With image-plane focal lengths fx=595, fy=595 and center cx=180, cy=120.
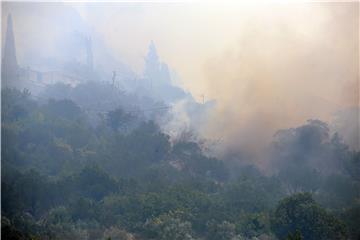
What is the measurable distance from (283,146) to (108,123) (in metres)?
10.4

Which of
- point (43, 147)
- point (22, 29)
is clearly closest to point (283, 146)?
point (43, 147)

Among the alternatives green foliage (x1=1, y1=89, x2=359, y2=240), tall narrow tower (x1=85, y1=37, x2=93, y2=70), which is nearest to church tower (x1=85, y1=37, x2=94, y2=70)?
tall narrow tower (x1=85, y1=37, x2=93, y2=70)

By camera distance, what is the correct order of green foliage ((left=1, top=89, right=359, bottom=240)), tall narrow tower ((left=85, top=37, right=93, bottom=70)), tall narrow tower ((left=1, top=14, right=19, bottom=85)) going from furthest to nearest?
tall narrow tower ((left=85, top=37, right=93, bottom=70)), tall narrow tower ((left=1, top=14, right=19, bottom=85)), green foliage ((left=1, top=89, right=359, bottom=240))

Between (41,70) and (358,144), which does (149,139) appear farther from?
(41,70)

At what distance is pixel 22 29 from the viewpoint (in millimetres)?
38094

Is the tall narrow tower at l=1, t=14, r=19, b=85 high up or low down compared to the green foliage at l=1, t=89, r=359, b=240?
up

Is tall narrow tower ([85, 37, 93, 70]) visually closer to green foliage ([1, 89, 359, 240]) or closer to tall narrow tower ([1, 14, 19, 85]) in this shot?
tall narrow tower ([1, 14, 19, 85])

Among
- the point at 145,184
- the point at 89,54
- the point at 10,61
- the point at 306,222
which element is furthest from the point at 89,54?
the point at 306,222

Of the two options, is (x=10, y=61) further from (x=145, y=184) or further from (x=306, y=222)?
(x=306, y=222)

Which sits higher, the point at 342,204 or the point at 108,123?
the point at 108,123

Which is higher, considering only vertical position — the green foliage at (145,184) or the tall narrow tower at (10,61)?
the tall narrow tower at (10,61)

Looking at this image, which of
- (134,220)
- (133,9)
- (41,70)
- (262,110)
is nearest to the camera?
(134,220)

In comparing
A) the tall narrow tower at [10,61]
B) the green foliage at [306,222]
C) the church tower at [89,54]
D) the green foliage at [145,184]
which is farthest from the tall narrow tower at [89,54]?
the green foliage at [306,222]

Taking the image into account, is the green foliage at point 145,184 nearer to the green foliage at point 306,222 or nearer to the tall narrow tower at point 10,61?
the green foliage at point 306,222
